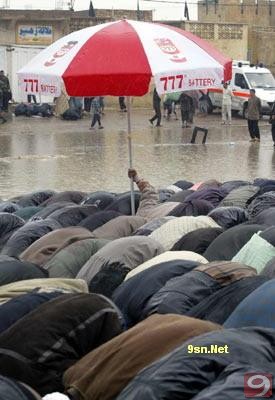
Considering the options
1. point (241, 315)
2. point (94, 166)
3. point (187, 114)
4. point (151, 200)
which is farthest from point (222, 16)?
point (241, 315)

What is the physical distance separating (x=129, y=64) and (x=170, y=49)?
1.54ft

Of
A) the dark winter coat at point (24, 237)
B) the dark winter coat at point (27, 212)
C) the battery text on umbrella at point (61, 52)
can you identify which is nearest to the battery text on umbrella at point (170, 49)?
the battery text on umbrella at point (61, 52)

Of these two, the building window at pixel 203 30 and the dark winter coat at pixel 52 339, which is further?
the building window at pixel 203 30

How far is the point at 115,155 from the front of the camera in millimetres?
18453

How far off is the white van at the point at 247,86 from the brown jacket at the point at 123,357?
2639cm

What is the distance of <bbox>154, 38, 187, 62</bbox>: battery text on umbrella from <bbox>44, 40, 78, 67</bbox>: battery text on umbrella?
2.54 feet

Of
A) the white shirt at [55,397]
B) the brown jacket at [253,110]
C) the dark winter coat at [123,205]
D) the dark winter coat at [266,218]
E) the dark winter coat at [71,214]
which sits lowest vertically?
the brown jacket at [253,110]

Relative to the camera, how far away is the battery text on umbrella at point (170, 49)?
700 cm

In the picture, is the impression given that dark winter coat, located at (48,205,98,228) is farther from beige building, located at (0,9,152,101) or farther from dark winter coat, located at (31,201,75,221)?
beige building, located at (0,9,152,101)

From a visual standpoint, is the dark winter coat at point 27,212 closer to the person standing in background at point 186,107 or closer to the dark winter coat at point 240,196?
the dark winter coat at point 240,196

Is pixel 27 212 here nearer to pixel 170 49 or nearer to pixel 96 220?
pixel 96 220

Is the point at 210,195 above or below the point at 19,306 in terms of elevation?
below

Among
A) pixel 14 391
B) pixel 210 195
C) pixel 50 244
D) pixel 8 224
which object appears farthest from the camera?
pixel 210 195

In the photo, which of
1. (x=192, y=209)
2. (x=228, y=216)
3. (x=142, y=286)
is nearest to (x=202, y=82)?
(x=192, y=209)
